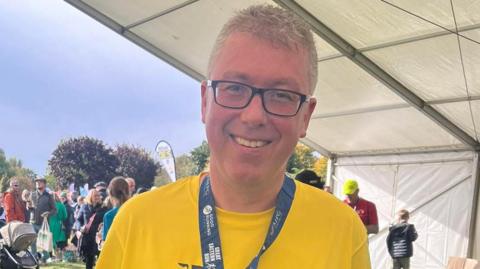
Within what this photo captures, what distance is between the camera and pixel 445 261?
9.67 meters

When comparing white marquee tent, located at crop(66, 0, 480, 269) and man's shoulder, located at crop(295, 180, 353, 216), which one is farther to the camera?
white marquee tent, located at crop(66, 0, 480, 269)

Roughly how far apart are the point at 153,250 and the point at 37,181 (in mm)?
9082

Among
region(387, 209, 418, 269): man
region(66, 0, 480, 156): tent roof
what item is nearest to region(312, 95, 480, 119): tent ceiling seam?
region(66, 0, 480, 156): tent roof

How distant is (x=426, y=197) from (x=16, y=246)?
26.1 ft

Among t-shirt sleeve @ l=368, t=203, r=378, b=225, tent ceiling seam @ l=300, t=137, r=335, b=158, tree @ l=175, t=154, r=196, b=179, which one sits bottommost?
t-shirt sleeve @ l=368, t=203, r=378, b=225

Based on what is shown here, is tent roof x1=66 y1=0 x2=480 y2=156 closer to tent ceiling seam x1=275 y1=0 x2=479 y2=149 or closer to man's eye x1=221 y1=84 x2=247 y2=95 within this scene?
tent ceiling seam x1=275 y1=0 x2=479 y2=149

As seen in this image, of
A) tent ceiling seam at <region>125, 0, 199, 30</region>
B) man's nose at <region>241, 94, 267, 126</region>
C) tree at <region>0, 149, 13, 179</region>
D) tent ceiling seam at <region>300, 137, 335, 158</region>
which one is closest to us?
man's nose at <region>241, 94, 267, 126</region>

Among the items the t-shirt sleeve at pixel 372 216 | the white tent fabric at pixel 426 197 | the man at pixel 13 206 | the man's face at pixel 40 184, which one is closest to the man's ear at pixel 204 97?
the t-shirt sleeve at pixel 372 216

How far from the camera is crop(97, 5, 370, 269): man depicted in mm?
1032

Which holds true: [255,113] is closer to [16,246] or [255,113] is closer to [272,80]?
[272,80]

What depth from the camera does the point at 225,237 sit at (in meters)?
1.14

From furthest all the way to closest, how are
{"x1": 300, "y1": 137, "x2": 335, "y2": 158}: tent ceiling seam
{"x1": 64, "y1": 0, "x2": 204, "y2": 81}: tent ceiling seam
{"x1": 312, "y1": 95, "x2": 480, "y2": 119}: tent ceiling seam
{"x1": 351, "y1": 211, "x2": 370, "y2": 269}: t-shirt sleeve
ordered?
{"x1": 300, "y1": 137, "x2": 335, "y2": 158}: tent ceiling seam, {"x1": 64, "y1": 0, "x2": 204, "y2": 81}: tent ceiling seam, {"x1": 312, "y1": 95, "x2": 480, "y2": 119}: tent ceiling seam, {"x1": 351, "y1": 211, "x2": 370, "y2": 269}: t-shirt sleeve

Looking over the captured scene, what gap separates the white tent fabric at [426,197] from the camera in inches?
375

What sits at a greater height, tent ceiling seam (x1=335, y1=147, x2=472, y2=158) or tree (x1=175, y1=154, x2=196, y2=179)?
tree (x1=175, y1=154, x2=196, y2=179)
